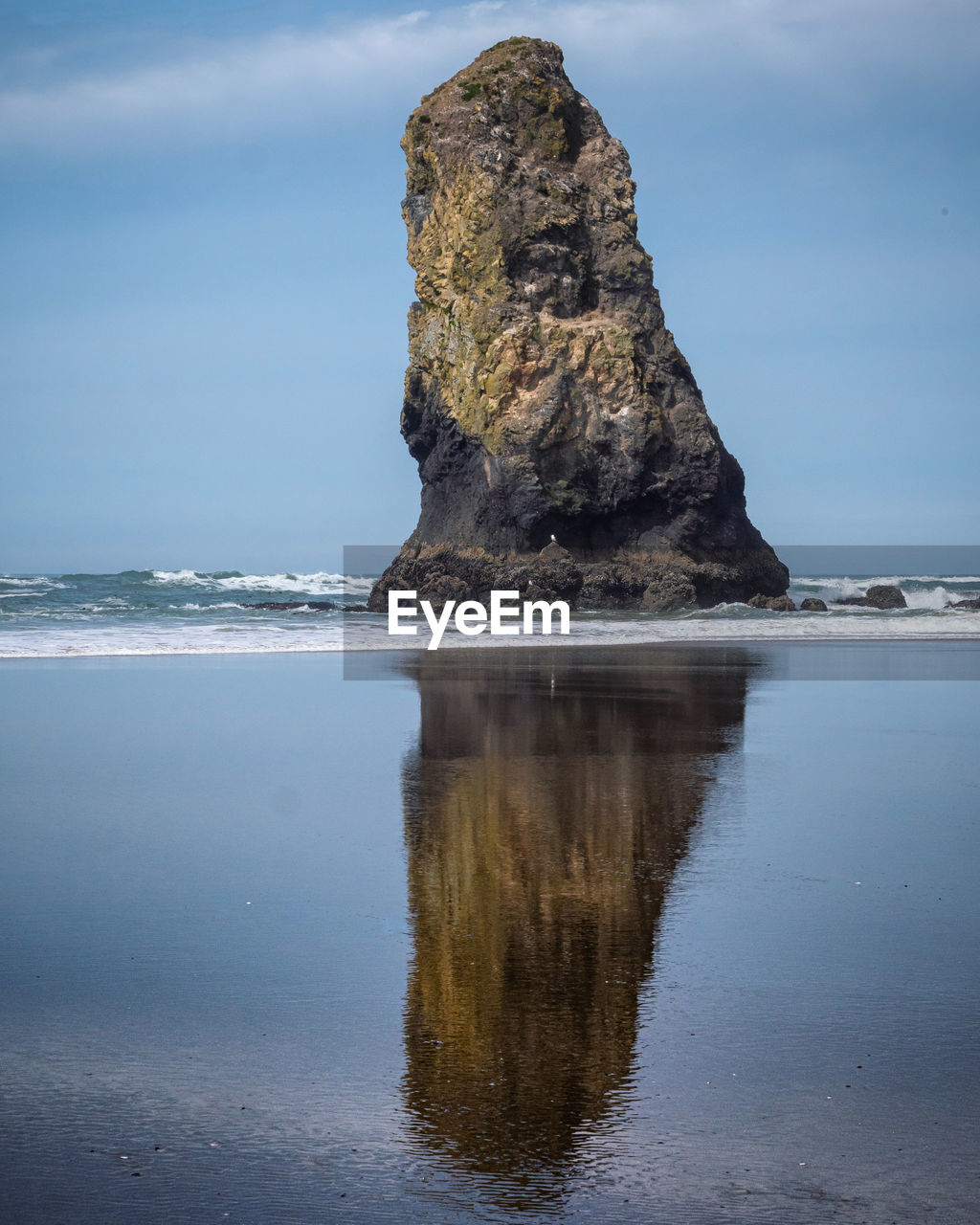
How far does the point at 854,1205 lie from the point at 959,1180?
0.27m

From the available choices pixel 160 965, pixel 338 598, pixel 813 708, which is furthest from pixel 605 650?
pixel 338 598

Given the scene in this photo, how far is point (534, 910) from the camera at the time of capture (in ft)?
14.5

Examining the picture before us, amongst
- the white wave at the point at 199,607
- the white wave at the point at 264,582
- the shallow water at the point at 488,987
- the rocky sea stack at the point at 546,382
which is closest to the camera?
the shallow water at the point at 488,987

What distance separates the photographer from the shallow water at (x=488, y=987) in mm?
2537

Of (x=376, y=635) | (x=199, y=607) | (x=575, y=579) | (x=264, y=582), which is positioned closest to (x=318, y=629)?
(x=376, y=635)

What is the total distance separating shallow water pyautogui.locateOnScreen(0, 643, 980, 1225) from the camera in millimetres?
2537

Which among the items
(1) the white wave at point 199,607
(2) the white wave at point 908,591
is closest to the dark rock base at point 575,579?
(1) the white wave at point 199,607

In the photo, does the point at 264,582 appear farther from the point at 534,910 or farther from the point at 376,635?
the point at 534,910

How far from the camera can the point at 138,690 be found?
12.2m

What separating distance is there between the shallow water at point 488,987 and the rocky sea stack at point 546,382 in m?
29.7

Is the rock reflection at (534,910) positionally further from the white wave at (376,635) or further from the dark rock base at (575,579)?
the dark rock base at (575,579)

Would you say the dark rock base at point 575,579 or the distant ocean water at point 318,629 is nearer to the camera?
the distant ocean water at point 318,629

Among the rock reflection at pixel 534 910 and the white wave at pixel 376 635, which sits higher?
the white wave at pixel 376 635

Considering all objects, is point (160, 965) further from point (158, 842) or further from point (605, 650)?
point (605, 650)
